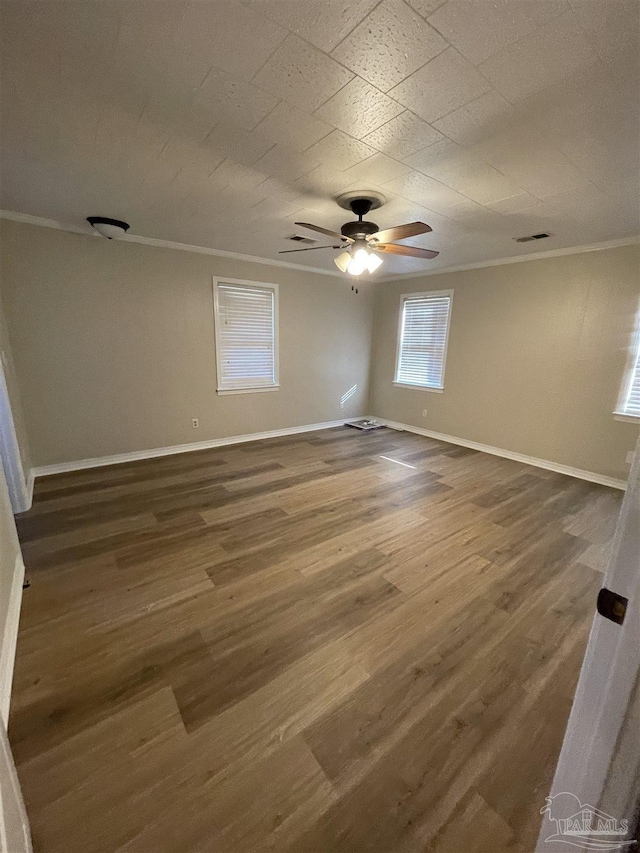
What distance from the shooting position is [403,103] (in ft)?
5.22

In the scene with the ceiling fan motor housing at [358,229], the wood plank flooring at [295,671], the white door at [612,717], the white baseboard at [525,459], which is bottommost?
the wood plank flooring at [295,671]

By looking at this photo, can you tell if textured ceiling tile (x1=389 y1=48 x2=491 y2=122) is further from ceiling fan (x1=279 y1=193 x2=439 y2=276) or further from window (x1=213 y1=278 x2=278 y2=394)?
window (x1=213 y1=278 x2=278 y2=394)

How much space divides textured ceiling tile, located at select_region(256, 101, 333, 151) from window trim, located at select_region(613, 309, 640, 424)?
3663 millimetres

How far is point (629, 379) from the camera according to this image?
140 inches

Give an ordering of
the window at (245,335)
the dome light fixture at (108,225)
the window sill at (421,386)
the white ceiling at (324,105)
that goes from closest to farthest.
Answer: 1. the white ceiling at (324,105)
2. the dome light fixture at (108,225)
3. the window at (245,335)
4. the window sill at (421,386)

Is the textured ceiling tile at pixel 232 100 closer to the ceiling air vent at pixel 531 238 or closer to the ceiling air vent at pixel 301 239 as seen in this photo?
the ceiling air vent at pixel 301 239

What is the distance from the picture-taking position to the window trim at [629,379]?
3.46 m

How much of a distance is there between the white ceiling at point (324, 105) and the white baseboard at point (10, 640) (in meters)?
2.48

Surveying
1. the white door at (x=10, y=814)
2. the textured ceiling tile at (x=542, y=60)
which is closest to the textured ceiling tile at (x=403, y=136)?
the textured ceiling tile at (x=542, y=60)

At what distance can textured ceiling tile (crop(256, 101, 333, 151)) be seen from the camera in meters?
1.68

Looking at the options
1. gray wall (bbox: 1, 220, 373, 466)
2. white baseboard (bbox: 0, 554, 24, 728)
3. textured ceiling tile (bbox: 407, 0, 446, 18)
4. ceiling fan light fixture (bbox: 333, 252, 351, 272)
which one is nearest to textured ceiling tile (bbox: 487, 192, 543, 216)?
ceiling fan light fixture (bbox: 333, 252, 351, 272)

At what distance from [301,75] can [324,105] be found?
198mm

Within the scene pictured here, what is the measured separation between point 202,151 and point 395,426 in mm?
4811

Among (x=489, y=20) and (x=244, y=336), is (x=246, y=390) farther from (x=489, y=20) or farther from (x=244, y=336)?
(x=489, y=20)
